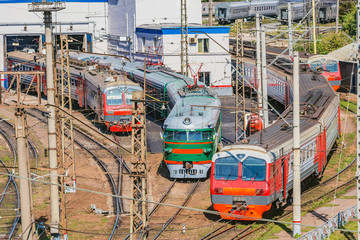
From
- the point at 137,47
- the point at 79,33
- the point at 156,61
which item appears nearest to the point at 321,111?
the point at 156,61

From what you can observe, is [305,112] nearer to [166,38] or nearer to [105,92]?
[105,92]

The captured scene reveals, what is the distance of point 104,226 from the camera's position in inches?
928

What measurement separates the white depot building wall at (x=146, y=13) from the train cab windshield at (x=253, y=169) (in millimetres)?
38509

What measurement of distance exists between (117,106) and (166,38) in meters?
16.3

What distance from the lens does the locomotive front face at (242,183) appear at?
21609 millimetres

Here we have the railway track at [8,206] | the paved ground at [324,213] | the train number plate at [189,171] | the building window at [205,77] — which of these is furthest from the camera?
the building window at [205,77]

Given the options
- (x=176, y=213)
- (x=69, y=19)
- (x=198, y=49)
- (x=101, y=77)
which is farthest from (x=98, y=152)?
(x=69, y=19)

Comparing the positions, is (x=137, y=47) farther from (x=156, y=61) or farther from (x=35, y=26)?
(x=35, y=26)

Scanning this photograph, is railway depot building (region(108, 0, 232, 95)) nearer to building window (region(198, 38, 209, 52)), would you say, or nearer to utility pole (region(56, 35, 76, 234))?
building window (region(198, 38, 209, 52))

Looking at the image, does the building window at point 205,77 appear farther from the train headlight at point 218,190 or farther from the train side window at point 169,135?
the train headlight at point 218,190

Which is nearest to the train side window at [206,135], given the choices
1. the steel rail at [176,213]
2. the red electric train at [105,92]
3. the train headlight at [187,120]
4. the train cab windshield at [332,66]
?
the train headlight at [187,120]

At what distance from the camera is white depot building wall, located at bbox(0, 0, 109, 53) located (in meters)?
61.8

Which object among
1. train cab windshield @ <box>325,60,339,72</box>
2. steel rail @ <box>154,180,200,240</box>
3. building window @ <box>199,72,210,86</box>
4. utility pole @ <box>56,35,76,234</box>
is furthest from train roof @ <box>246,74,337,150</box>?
building window @ <box>199,72,210,86</box>

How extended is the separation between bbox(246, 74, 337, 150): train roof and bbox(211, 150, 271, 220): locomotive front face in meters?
0.82
